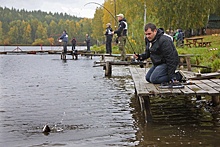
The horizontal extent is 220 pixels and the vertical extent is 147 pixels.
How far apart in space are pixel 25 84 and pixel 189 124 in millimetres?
7791

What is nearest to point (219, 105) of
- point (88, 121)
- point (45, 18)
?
point (88, 121)

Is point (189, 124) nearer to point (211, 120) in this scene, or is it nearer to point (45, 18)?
point (211, 120)

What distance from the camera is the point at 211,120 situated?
23.4 ft

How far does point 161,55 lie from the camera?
7.28 metres

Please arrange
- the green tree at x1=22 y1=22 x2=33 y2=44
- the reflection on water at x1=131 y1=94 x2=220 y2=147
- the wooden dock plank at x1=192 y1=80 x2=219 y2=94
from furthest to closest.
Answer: the green tree at x1=22 y1=22 x2=33 y2=44 < the wooden dock plank at x1=192 y1=80 x2=219 y2=94 < the reflection on water at x1=131 y1=94 x2=220 y2=147

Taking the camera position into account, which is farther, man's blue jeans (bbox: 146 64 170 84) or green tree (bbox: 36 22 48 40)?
green tree (bbox: 36 22 48 40)

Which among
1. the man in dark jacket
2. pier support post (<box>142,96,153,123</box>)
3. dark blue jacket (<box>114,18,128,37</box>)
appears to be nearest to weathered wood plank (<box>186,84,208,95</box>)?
the man in dark jacket

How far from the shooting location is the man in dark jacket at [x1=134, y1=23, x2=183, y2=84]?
703 cm

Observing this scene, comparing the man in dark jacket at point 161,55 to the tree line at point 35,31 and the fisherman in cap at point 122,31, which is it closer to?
the fisherman in cap at point 122,31

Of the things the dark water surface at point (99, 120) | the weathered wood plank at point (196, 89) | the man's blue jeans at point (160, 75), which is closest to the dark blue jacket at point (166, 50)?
the man's blue jeans at point (160, 75)

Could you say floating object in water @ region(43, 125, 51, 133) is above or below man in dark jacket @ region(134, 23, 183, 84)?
below

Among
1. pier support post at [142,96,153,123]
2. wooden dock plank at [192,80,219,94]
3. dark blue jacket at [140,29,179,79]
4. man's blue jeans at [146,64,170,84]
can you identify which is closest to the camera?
wooden dock plank at [192,80,219,94]

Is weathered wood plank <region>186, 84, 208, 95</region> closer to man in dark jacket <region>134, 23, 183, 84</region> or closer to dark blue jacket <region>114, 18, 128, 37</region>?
man in dark jacket <region>134, 23, 183, 84</region>

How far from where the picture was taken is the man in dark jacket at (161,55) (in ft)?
23.1
